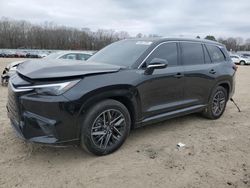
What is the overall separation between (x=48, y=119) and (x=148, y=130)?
223 centimetres

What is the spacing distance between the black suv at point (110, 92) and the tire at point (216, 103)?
0.43 ft

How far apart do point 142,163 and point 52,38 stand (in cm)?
10713

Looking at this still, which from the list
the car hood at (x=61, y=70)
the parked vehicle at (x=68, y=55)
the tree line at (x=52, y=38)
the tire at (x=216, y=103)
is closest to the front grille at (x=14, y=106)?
the car hood at (x=61, y=70)

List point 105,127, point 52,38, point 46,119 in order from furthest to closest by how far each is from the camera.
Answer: point 52,38, point 105,127, point 46,119

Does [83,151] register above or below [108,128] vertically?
below

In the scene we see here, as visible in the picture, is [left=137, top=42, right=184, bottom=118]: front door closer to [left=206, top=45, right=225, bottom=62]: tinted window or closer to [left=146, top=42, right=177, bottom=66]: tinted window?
[left=146, top=42, right=177, bottom=66]: tinted window

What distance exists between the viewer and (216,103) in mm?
5793

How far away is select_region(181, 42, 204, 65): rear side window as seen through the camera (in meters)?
4.94

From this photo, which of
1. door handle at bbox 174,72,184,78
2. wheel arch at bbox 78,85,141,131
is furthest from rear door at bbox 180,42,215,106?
wheel arch at bbox 78,85,141,131

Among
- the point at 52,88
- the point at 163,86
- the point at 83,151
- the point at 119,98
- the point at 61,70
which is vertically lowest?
the point at 83,151

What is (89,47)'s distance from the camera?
101 m

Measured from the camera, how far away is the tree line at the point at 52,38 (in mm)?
101438

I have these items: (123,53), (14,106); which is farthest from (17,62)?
(14,106)

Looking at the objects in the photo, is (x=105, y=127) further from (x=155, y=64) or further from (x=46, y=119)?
(x=155, y=64)
